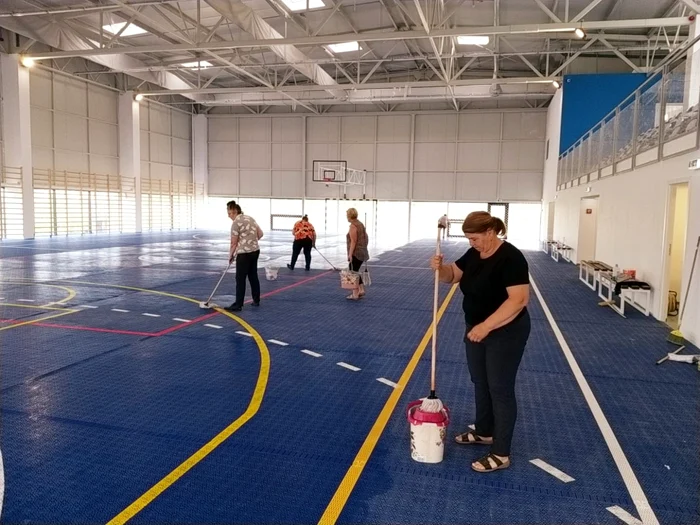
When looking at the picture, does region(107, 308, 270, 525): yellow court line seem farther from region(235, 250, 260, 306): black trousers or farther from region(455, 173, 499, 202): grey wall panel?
region(455, 173, 499, 202): grey wall panel

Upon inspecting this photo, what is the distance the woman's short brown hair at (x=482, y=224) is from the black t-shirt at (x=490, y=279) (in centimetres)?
15

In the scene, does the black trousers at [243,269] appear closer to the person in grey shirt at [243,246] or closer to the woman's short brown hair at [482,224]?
the person in grey shirt at [243,246]

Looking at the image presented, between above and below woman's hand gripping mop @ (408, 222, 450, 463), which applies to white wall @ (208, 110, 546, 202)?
above

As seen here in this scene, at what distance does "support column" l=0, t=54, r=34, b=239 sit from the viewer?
24344mm

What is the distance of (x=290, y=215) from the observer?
127 feet

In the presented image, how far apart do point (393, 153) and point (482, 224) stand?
34105 mm

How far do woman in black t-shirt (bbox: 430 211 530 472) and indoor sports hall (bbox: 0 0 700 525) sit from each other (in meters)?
0.02

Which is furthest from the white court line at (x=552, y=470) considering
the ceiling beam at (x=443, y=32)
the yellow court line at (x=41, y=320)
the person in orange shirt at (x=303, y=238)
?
the ceiling beam at (x=443, y=32)

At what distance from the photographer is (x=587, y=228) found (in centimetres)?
1777

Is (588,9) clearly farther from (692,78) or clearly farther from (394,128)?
(394,128)

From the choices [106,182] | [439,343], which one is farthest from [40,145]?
[439,343]

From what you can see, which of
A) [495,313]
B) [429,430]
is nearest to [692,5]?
[495,313]

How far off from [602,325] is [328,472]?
6971 millimetres

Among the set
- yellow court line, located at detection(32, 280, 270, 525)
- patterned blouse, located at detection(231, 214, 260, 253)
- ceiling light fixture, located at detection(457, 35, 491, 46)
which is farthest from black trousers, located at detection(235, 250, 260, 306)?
ceiling light fixture, located at detection(457, 35, 491, 46)
